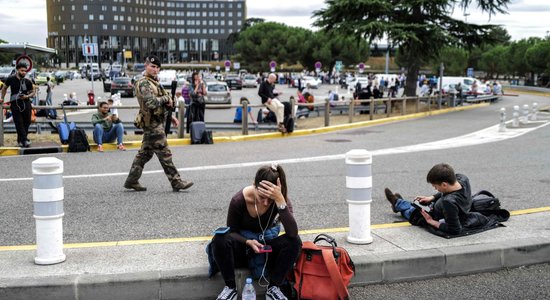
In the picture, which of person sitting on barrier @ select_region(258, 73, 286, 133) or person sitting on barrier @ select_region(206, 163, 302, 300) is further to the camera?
person sitting on barrier @ select_region(258, 73, 286, 133)

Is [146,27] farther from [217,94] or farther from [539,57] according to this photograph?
[217,94]

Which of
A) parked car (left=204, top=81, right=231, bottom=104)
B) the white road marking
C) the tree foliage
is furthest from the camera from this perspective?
the tree foliage

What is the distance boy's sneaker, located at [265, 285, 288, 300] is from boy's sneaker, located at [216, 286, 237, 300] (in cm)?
26

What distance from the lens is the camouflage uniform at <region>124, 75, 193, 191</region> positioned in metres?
7.94

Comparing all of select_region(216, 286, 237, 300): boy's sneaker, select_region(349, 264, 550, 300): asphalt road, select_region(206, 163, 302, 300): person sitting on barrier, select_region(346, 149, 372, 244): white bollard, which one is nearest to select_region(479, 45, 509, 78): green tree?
select_region(349, 264, 550, 300): asphalt road

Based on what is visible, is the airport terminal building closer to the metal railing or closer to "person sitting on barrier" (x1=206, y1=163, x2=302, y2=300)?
the metal railing

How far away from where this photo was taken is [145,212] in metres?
7.45

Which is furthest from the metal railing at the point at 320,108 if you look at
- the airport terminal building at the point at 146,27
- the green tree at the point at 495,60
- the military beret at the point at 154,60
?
the airport terminal building at the point at 146,27

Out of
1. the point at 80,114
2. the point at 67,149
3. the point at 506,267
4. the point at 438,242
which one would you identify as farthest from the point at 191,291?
the point at 80,114

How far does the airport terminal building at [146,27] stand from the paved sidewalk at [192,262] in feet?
499

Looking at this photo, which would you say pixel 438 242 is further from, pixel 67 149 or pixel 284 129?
pixel 284 129

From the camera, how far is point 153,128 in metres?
8.20

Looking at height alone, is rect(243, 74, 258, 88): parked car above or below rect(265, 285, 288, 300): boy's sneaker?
above

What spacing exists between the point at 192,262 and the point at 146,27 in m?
176
